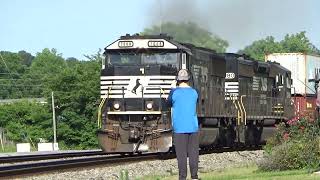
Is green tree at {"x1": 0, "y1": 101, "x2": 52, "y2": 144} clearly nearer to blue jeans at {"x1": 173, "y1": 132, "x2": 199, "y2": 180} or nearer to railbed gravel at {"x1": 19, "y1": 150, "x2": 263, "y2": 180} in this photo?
railbed gravel at {"x1": 19, "y1": 150, "x2": 263, "y2": 180}

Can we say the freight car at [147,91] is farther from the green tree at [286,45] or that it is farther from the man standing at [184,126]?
the green tree at [286,45]

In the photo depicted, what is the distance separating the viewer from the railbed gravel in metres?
16.6

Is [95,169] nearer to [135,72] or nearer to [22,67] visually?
[135,72]

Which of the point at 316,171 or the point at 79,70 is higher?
the point at 79,70

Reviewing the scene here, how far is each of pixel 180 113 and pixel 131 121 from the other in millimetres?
Result: 10603

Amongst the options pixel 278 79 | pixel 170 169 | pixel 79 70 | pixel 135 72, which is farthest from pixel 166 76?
pixel 79 70

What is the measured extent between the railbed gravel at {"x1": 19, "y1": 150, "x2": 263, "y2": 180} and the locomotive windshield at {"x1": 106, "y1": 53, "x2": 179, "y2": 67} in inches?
133

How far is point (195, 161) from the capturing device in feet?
38.6

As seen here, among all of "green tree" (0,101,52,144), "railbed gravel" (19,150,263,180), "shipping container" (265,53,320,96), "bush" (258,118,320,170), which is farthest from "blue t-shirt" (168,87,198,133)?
"green tree" (0,101,52,144)

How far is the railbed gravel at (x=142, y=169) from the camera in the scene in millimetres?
16591

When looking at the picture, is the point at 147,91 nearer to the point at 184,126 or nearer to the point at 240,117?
the point at 240,117

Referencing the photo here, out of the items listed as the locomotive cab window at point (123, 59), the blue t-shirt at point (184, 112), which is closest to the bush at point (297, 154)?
the blue t-shirt at point (184, 112)

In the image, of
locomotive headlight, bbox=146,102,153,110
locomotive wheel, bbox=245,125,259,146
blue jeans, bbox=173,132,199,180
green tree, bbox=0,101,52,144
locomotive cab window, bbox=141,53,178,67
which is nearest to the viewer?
blue jeans, bbox=173,132,199,180

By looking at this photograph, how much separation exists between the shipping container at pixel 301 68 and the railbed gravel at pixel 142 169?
17111 millimetres
